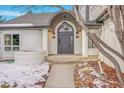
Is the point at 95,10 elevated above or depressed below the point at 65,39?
above

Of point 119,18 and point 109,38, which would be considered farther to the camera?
point 109,38

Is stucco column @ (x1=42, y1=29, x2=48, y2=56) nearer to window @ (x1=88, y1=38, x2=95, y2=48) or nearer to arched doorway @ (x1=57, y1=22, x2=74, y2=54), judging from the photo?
arched doorway @ (x1=57, y1=22, x2=74, y2=54)

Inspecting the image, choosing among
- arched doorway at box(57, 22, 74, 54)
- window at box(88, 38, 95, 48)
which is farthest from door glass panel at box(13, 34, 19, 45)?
window at box(88, 38, 95, 48)

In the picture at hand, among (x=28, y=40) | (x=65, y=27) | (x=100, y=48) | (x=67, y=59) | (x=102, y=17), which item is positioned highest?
(x=102, y=17)

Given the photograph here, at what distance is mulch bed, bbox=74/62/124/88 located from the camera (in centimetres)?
328

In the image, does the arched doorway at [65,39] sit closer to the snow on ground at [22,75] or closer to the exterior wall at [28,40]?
the exterior wall at [28,40]

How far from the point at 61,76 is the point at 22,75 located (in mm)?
533

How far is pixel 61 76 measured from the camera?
3.42m

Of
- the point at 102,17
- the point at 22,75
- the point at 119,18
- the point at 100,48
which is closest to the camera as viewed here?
the point at 119,18

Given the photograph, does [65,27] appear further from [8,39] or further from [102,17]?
[8,39]

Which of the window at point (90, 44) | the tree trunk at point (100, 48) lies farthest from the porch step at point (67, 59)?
the tree trunk at point (100, 48)

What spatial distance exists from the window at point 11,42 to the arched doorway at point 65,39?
23.0 inches

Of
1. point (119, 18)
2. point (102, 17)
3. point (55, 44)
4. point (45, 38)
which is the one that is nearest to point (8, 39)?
point (45, 38)

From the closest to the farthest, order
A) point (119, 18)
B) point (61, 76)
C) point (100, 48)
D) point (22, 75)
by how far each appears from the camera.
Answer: point (119, 18) → point (100, 48) → point (22, 75) → point (61, 76)
